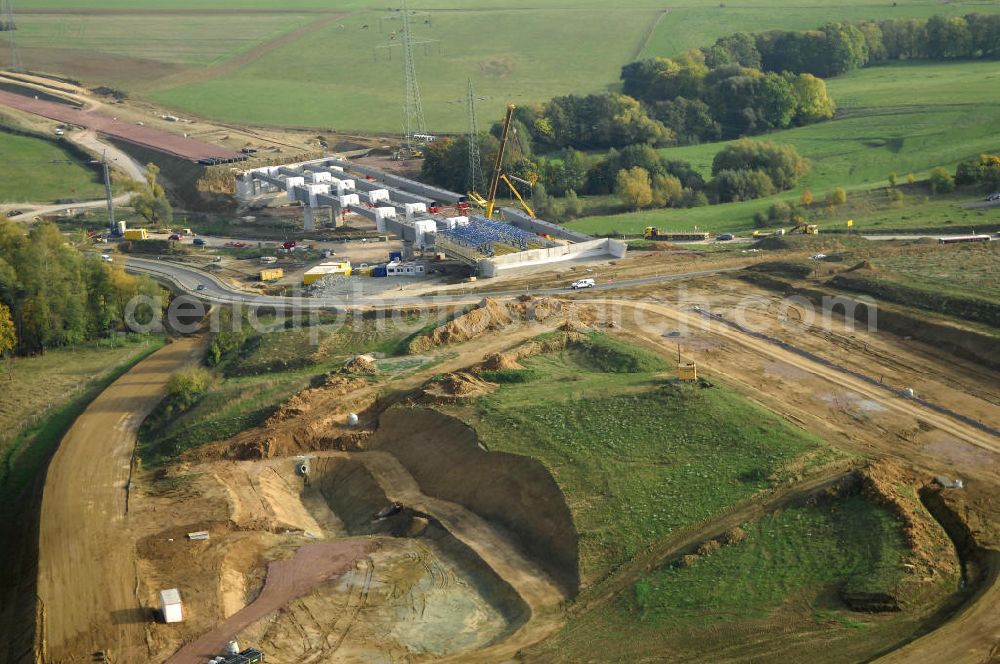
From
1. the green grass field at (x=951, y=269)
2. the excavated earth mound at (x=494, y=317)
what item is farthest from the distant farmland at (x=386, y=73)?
the excavated earth mound at (x=494, y=317)

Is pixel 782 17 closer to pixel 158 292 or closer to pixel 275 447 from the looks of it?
pixel 158 292

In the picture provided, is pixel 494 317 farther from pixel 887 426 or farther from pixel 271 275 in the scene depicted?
pixel 887 426

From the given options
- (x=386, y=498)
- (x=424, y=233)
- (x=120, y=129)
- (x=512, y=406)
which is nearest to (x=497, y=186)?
(x=424, y=233)

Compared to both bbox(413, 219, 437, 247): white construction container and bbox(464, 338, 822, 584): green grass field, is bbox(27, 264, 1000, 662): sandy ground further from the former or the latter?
bbox(413, 219, 437, 247): white construction container

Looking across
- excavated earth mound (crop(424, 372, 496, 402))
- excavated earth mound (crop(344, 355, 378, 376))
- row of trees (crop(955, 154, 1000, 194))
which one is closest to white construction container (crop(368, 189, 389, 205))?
excavated earth mound (crop(344, 355, 378, 376))

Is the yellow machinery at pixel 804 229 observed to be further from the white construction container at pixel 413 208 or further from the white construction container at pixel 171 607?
the white construction container at pixel 171 607

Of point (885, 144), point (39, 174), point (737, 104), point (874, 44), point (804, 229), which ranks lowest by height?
point (804, 229)
